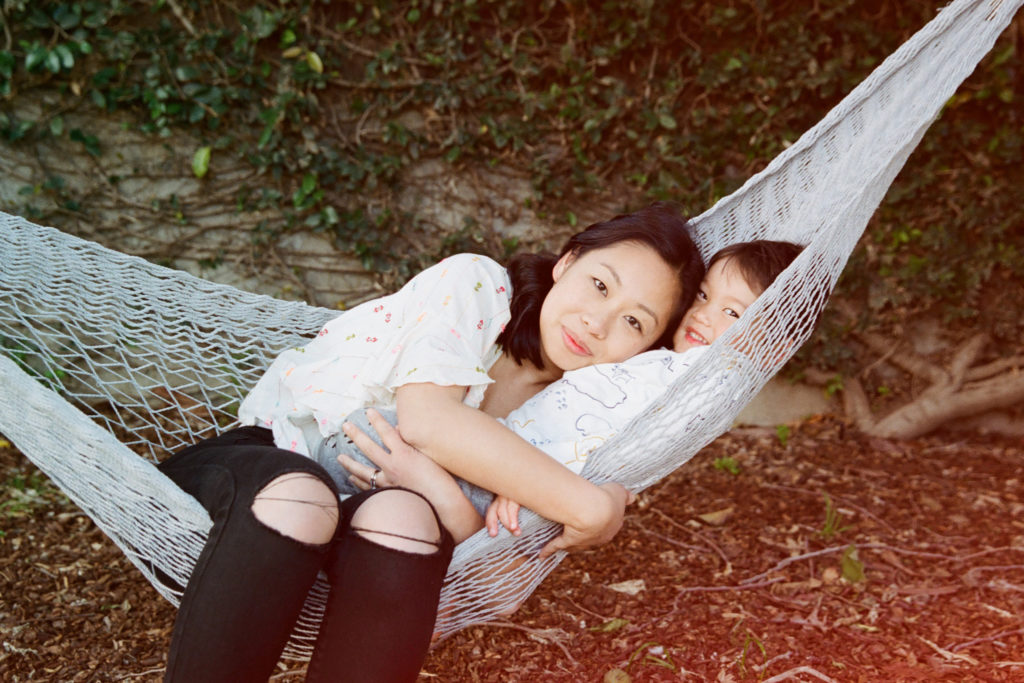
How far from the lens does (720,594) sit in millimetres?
2098

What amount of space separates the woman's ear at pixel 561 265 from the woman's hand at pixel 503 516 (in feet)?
1.57

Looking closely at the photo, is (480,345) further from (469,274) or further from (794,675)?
(794,675)

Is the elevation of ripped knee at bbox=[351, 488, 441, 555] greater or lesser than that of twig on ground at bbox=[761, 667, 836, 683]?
greater

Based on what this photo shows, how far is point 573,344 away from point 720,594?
921mm

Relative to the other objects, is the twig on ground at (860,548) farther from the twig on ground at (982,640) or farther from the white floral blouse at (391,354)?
the white floral blouse at (391,354)

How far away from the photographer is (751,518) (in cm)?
251

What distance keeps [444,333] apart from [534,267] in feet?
1.14

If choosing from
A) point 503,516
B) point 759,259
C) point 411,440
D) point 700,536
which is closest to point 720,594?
point 700,536

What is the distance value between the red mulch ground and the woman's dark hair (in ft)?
2.20

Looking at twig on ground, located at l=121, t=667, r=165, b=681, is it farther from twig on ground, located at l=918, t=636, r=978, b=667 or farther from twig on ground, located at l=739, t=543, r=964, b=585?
twig on ground, located at l=918, t=636, r=978, b=667

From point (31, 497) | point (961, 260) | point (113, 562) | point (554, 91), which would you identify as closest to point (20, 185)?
point (31, 497)

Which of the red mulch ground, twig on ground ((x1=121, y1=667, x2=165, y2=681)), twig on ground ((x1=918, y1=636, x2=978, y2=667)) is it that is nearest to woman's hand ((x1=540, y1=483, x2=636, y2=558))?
the red mulch ground

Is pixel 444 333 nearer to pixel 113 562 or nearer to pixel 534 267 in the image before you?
pixel 534 267

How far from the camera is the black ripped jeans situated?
42.9 inches
